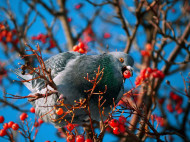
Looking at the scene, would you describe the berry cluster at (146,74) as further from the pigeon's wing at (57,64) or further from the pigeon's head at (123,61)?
the pigeon's wing at (57,64)

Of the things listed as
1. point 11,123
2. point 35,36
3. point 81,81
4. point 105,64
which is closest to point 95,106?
point 81,81

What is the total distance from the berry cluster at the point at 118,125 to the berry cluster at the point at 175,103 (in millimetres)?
3741

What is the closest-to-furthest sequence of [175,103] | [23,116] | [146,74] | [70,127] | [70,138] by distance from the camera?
[70,138]
[70,127]
[23,116]
[146,74]
[175,103]

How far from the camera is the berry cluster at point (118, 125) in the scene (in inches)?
88.6

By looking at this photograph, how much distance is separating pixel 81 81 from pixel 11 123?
1348 mm

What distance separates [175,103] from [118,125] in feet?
13.4

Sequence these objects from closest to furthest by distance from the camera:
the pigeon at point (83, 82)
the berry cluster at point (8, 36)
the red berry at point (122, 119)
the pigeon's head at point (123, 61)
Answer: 1. the red berry at point (122, 119)
2. the pigeon at point (83, 82)
3. the pigeon's head at point (123, 61)
4. the berry cluster at point (8, 36)

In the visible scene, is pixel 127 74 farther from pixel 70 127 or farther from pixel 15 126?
pixel 15 126

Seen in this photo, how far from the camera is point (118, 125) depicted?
2309 millimetres

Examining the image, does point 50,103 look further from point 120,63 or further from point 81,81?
point 120,63

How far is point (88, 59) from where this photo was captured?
265cm

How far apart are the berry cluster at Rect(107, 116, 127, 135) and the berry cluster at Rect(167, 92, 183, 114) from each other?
147 inches

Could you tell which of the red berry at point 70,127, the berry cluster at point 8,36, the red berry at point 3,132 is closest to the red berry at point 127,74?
the red berry at point 70,127

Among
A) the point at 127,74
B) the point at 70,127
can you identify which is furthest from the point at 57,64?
the point at 127,74
